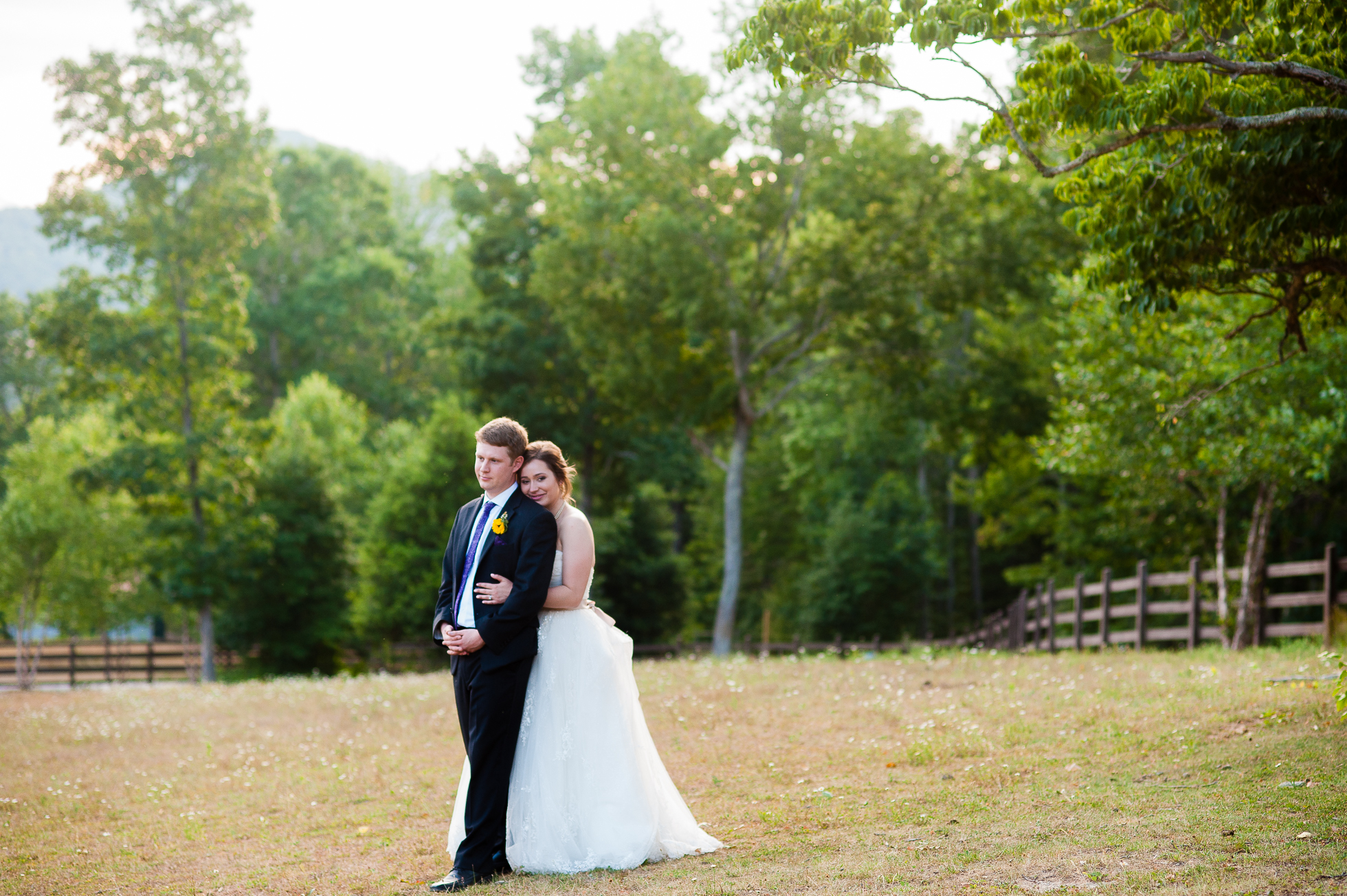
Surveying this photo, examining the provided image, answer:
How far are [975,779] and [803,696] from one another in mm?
5195

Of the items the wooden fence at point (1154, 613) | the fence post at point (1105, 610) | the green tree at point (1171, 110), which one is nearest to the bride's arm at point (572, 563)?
the green tree at point (1171, 110)

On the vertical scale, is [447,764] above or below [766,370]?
below

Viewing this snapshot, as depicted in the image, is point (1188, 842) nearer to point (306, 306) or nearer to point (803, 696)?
point (803, 696)

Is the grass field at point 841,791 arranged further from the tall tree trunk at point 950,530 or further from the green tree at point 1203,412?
the tall tree trunk at point 950,530

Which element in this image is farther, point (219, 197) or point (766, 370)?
point (219, 197)

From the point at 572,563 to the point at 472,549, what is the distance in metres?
0.58

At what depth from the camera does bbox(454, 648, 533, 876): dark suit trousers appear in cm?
597

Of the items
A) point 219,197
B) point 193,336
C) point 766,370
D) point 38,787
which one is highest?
point 219,197

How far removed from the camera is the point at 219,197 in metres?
34.1

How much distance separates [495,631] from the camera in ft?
19.6

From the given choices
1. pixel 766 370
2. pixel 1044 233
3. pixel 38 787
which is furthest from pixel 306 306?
pixel 38 787

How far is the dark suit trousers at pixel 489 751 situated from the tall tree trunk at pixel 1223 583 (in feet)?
48.5

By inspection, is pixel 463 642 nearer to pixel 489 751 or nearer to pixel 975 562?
pixel 489 751

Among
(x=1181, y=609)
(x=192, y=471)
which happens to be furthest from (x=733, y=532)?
(x=192, y=471)
